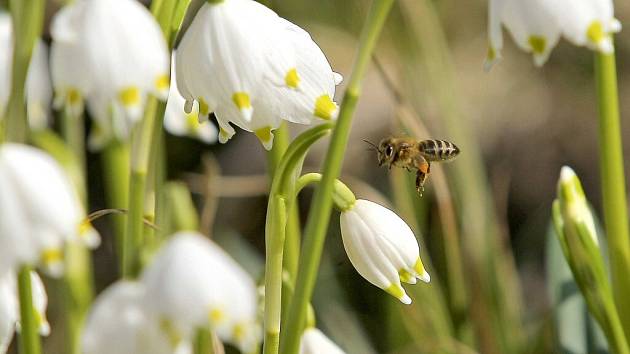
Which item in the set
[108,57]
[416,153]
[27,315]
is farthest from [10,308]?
[416,153]

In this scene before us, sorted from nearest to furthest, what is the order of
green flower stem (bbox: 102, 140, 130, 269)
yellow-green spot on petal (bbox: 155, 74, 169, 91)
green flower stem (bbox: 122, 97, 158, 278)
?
1. yellow-green spot on petal (bbox: 155, 74, 169, 91)
2. green flower stem (bbox: 122, 97, 158, 278)
3. green flower stem (bbox: 102, 140, 130, 269)

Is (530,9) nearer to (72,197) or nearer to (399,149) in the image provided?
(72,197)

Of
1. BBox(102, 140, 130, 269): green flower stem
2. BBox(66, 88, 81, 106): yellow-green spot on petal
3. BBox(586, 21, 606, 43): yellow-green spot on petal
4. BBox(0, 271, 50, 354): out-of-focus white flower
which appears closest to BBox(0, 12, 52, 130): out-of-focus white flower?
BBox(102, 140, 130, 269): green flower stem

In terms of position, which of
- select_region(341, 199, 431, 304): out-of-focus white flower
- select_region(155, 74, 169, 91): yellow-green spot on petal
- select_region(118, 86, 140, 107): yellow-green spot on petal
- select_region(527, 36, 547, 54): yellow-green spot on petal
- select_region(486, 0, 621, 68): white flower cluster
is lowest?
select_region(341, 199, 431, 304): out-of-focus white flower

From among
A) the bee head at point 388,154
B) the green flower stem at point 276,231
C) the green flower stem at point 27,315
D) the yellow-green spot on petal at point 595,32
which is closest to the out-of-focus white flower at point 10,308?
the green flower stem at point 27,315

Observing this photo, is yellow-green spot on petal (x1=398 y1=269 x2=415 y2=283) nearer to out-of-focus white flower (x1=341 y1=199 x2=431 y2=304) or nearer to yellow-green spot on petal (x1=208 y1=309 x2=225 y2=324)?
out-of-focus white flower (x1=341 y1=199 x2=431 y2=304)

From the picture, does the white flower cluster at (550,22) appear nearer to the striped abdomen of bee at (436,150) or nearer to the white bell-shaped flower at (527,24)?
the white bell-shaped flower at (527,24)
